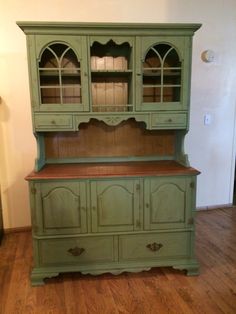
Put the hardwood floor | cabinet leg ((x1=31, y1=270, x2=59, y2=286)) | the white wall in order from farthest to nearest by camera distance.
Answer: the white wall < cabinet leg ((x1=31, y1=270, x2=59, y2=286)) < the hardwood floor

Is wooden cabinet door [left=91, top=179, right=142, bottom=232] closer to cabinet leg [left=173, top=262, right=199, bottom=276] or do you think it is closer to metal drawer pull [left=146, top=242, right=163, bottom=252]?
metal drawer pull [left=146, top=242, right=163, bottom=252]

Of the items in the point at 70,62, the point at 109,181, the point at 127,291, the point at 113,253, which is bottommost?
the point at 127,291

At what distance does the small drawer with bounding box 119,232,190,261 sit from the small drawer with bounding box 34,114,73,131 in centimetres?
99

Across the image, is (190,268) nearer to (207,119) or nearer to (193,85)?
(207,119)

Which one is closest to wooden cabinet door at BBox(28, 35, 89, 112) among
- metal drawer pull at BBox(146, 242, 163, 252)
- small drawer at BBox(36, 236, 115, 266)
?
small drawer at BBox(36, 236, 115, 266)

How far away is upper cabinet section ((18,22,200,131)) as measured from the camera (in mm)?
1944

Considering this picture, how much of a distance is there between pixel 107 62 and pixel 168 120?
0.76 meters

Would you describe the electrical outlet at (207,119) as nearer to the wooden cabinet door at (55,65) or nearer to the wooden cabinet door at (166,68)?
the wooden cabinet door at (166,68)

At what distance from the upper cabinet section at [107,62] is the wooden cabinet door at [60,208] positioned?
1.51 feet

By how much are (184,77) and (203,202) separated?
1.87 metres

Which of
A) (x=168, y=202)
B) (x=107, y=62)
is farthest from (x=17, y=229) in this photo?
(x=107, y=62)

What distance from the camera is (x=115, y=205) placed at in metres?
2.05

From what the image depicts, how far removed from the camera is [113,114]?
2082 mm

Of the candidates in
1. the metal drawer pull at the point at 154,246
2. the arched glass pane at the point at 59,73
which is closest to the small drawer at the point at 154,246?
the metal drawer pull at the point at 154,246
